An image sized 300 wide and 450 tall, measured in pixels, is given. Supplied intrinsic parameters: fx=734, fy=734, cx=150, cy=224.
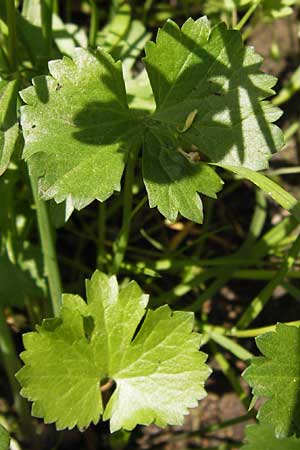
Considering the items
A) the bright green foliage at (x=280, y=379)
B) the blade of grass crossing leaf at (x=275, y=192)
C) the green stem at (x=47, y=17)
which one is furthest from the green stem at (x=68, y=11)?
the bright green foliage at (x=280, y=379)

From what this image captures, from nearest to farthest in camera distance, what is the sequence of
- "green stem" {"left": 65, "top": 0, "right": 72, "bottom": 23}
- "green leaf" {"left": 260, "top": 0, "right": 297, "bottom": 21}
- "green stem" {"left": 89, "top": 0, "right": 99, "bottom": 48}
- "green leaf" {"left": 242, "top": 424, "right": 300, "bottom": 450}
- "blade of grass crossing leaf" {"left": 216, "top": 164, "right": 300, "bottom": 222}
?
"blade of grass crossing leaf" {"left": 216, "top": 164, "right": 300, "bottom": 222} → "green leaf" {"left": 242, "top": 424, "right": 300, "bottom": 450} → "green stem" {"left": 89, "top": 0, "right": 99, "bottom": 48} → "green leaf" {"left": 260, "top": 0, "right": 297, "bottom": 21} → "green stem" {"left": 65, "top": 0, "right": 72, "bottom": 23}

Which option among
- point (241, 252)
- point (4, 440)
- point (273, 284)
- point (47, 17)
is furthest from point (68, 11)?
point (4, 440)

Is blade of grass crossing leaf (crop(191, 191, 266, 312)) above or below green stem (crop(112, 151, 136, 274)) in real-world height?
below

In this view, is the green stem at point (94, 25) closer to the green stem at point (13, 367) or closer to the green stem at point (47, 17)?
the green stem at point (47, 17)

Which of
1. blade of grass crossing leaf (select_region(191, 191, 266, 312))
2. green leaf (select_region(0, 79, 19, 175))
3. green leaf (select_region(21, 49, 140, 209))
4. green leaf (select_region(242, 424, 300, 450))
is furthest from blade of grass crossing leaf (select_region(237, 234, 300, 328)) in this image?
green leaf (select_region(0, 79, 19, 175))

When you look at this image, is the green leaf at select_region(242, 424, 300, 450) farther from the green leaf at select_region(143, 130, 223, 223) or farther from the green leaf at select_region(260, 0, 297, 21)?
the green leaf at select_region(260, 0, 297, 21)

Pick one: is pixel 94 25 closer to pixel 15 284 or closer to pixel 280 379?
pixel 15 284

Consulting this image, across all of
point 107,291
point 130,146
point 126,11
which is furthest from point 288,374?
point 126,11
